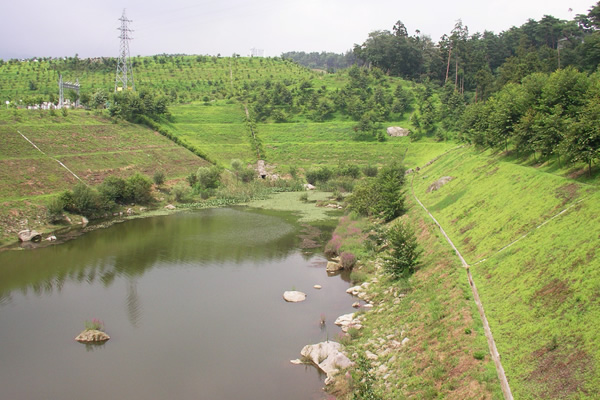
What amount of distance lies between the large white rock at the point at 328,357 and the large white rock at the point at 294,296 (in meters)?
6.49

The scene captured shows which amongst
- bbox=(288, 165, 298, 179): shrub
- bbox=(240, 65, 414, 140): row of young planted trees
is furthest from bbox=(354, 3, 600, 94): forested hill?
bbox=(288, 165, 298, 179): shrub

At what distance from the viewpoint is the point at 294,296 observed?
27.8 metres

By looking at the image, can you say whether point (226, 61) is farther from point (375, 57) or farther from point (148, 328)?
point (148, 328)

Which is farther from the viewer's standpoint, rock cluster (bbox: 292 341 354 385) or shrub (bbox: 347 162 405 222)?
shrub (bbox: 347 162 405 222)

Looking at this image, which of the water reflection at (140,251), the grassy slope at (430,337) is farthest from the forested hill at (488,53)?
the grassy slope at (430,337)

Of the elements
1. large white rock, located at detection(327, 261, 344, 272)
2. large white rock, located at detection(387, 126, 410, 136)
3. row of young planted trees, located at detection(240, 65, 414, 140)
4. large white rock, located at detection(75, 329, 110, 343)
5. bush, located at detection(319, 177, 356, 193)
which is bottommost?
large white rock, located at detection(75, 329, 110, 343)

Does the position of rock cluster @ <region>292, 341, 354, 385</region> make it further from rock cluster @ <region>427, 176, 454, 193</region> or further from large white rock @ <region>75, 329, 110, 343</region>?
rock cluster @ <region>427, 176, 454, 193</region>

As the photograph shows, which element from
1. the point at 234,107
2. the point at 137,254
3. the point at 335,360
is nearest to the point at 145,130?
the point at 234,107

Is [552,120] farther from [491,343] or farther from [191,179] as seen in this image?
[191,179]

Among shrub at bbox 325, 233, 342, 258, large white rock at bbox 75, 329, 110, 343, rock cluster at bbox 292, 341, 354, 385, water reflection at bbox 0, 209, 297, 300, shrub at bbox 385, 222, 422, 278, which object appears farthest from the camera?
shrub at bbox 325, 233, 342, 258

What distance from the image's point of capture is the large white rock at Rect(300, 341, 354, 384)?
62.6 feet

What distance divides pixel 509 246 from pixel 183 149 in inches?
2447

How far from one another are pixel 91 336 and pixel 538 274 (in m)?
21.0

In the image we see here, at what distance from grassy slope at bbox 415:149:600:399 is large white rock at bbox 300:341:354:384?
Answer: 6.38 meters
